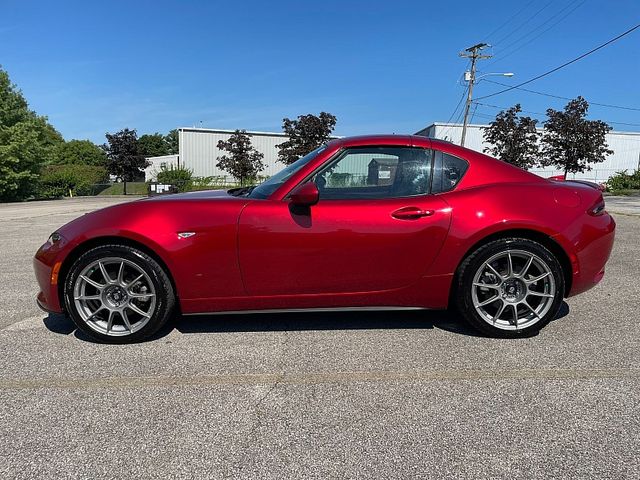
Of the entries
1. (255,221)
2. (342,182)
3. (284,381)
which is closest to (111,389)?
(284,381)

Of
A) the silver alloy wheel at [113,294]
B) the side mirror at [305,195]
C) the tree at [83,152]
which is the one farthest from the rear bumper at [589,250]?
the tree at [83,152]

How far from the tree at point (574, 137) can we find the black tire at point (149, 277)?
3374 cm

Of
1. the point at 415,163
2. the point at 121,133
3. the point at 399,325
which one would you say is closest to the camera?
the point at 415,163

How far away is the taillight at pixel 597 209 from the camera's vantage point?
11.0ft

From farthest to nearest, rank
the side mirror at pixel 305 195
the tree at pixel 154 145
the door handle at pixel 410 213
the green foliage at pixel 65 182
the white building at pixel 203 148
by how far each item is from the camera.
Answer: the tree at pixel 154 145, the white building at pixel 203 148, the green foliage at pixel 65 182, the door handle at pixel 410 213, the side mirror at pixel 305 195

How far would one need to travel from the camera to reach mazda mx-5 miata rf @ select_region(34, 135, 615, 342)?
3131 millimetres

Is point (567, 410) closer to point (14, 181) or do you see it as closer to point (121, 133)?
point (14, 181)

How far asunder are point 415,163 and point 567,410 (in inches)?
73.3

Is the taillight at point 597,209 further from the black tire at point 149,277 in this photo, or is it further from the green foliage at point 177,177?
the green foliage at point 177,177

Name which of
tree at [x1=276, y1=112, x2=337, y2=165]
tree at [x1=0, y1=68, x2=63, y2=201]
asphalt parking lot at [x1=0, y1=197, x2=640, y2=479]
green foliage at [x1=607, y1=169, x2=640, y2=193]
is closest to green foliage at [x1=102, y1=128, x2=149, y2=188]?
tree at [x1=0, y1=68, x2=63, y2=201]

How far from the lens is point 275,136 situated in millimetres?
50156

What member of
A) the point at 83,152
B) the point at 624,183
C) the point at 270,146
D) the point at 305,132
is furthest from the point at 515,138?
the point at 83,152

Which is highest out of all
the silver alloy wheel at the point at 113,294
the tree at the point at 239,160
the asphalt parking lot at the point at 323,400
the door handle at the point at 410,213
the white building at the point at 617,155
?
the white building at the point at 617,155

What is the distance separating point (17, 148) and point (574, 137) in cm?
3757
